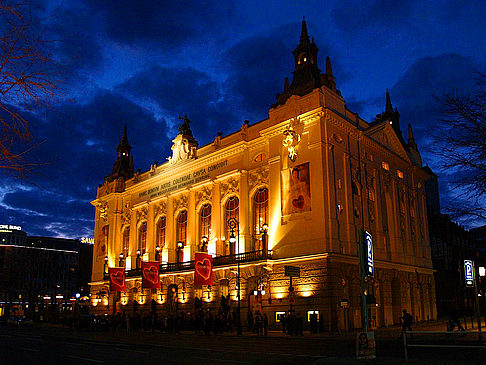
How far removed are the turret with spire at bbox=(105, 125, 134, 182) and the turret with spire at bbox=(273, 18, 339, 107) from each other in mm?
31413

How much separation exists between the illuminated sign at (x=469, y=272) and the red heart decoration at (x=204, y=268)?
20905mm

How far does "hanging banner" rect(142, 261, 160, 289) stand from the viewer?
41.5m

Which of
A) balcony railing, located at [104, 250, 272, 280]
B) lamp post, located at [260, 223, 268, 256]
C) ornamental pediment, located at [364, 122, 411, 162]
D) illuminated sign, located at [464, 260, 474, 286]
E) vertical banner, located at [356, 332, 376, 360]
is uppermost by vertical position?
ornamental pediment, located at [364, 122, 411, 162]

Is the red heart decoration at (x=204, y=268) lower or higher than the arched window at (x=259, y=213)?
lower

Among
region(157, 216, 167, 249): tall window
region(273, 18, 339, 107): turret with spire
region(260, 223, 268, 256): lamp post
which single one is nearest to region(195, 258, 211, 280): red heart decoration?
region(260, 223, 268, 256): lamp post

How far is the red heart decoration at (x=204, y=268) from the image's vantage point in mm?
37938

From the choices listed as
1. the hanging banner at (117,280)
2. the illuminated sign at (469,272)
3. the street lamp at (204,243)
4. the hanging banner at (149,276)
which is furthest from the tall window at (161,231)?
the illuminated sign at (469,272)

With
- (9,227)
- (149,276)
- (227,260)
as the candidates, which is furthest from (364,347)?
(9,227)

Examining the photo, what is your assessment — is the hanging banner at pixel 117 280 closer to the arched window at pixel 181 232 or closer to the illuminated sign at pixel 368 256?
the arched window at pixel 181 232

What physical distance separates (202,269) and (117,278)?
13.4 m

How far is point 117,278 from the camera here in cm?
4734

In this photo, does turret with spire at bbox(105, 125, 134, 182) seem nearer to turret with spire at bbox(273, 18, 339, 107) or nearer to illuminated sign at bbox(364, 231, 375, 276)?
turret with spire at bbox(273, 18, 339, 107)

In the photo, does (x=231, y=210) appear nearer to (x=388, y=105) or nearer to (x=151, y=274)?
(x=151, y=274)

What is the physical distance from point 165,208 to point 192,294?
12303mm
